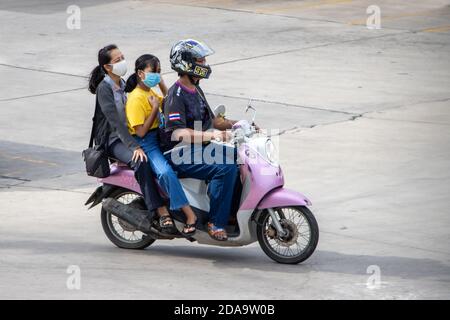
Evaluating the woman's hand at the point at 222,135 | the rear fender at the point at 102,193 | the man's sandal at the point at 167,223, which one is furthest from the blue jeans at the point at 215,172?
the rear fender at the point at 102,193

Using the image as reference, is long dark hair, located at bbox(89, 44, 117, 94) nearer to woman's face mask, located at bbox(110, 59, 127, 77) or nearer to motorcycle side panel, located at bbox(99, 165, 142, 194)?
woman's face mask, located at bbox(110, 59, 127, 77)

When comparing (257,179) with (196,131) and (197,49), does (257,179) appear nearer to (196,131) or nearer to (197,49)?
(196,131)

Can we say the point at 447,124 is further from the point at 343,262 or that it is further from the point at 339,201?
the point at 343,262

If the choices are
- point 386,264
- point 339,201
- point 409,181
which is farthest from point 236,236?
point 409,181

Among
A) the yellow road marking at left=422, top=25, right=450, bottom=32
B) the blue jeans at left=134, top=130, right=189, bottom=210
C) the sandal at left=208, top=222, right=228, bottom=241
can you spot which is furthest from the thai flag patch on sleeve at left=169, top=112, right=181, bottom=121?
the yellow road marking at left=422, top=25, right=450, bottom=32

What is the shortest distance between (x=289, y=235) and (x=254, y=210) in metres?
0.37

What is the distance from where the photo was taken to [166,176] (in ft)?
32.8

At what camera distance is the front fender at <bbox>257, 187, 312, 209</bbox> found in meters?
9.84

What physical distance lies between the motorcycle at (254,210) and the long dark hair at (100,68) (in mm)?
825

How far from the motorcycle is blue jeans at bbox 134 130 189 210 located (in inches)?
6.3

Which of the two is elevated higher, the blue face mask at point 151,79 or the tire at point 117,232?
the blue face mask at point 151,79

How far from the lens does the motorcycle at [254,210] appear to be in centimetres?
990

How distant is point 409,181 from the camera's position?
1309cm

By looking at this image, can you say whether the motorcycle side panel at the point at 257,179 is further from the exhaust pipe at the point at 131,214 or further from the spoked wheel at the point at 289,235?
the exhaust pipe at the point at 131,214
